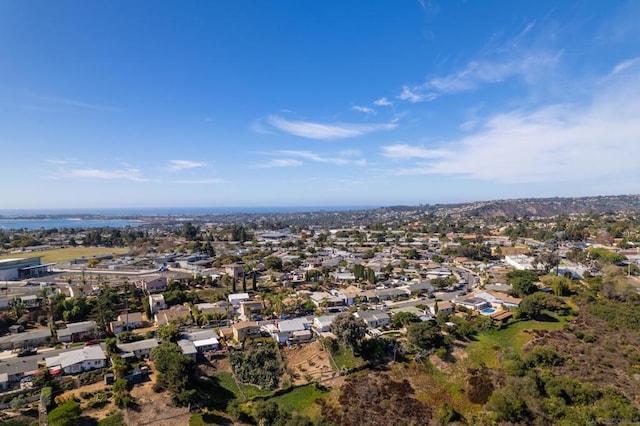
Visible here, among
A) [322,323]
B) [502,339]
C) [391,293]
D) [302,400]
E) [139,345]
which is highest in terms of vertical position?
[139,345]

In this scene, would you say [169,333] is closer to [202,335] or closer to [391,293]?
[202,335]

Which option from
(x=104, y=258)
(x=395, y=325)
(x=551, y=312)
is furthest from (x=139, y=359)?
(x=104, y=258)

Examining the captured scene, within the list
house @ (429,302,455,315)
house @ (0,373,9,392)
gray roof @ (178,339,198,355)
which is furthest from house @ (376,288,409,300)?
house @ (0,373,9,392)

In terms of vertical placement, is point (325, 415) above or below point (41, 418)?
below

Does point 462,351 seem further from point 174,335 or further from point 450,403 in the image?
point 174,335

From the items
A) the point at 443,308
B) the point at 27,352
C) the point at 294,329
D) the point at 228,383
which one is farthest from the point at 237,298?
the point at 443,308

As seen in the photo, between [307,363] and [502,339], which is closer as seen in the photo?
[307,363]
